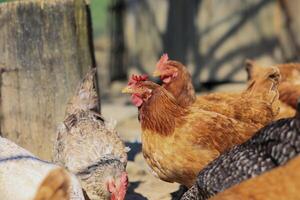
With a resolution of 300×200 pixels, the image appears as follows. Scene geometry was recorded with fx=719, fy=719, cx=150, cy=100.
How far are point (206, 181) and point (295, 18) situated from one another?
24.3 feet

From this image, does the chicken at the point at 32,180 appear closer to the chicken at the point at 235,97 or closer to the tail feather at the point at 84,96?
the tail feather at the point at 84,96

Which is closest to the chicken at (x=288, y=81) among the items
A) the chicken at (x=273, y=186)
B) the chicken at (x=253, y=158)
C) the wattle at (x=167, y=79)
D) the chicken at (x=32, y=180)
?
the wattle at (x=167, y=79)

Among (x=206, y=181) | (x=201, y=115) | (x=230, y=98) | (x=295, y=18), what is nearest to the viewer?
(x=206, y=181)

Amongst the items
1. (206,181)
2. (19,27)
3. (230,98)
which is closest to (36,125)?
(19,27)

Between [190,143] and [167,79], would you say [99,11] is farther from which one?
[190,143]

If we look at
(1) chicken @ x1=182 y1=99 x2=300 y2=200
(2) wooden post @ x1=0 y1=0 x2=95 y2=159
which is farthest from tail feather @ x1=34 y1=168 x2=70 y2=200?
(2) wooden post @ x1=0 y1=0 x2=95 y2=159

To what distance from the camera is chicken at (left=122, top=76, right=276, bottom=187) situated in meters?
5.79

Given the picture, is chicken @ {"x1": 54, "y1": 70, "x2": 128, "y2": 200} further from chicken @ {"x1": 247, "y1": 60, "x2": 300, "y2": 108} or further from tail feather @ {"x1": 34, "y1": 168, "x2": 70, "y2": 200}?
chicken @ {"x1": 247, "y1": 60, "x2": 300, "y2": 108}

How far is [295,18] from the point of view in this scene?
38.8 feet

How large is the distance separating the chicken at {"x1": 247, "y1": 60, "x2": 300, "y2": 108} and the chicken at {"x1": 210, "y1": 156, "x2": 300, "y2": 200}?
3.25m

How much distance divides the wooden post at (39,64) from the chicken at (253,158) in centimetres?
240

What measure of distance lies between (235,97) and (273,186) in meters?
→ 2.74

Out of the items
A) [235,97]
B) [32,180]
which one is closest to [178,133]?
[235,97]

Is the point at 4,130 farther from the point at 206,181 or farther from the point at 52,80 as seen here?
the point at 206,181
